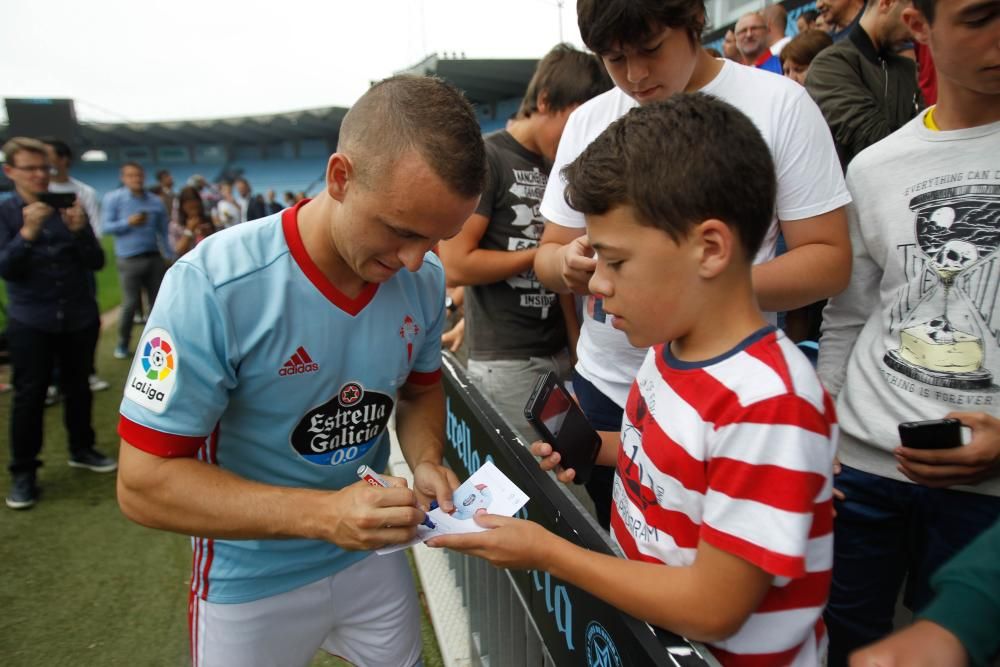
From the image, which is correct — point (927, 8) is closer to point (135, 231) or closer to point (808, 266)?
point (808, 266)

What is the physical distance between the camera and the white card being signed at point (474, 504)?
135cm

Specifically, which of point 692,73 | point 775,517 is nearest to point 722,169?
point 775,517

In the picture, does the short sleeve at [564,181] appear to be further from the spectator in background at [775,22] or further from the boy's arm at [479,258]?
the spectator in background at [775,22]

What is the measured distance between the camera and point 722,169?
1.07 m

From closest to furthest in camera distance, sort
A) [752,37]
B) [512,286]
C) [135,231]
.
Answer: [512,286]
[752,37]
[135,231]

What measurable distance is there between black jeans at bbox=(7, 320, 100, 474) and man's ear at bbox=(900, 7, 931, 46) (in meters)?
4.98

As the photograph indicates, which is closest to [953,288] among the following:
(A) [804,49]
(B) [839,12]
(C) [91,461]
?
(A) [804,49]

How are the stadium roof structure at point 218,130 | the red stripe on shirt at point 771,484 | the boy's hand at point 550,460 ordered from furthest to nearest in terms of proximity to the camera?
the stadium roof structure at point 218,130
the boy's hand at point 550,460
the red stripe on shirt at point 771,484

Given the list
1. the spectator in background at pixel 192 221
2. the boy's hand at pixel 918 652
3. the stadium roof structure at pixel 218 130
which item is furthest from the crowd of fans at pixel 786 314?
the stadium roof structure at pixel 218 130

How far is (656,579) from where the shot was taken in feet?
3.49

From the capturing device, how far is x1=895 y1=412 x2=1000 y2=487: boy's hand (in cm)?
134

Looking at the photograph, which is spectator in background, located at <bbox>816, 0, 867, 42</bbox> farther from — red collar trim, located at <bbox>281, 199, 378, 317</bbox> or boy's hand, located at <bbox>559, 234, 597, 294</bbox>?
red collar trim, located at <bbox>281, 199, 378, 317</bbox>

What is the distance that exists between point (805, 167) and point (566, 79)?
4.42 feet

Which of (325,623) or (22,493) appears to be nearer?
(325,623)
